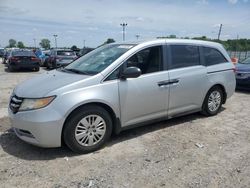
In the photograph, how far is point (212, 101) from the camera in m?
6.04

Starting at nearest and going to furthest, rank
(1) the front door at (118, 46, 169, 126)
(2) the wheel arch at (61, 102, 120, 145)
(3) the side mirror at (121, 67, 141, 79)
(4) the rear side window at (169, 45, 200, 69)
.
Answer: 1. (2) the wheel arch at (61, 102, 120, 145)
2. (3) the side mirror at (121, 67, 141, 79)
3. (1) the front door at (118, 46, 169, 126)
4. (4) the rear side window at (169, 45, 200, 69)

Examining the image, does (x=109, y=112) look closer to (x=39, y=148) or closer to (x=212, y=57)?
(x=39, y=148)

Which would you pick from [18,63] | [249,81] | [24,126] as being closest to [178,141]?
[24,126]

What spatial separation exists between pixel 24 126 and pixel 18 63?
14514 millimetres

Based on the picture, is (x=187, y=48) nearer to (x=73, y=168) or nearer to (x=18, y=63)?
(x=73, y=168)

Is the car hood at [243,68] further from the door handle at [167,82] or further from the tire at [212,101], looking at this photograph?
the door handle at [167,82]

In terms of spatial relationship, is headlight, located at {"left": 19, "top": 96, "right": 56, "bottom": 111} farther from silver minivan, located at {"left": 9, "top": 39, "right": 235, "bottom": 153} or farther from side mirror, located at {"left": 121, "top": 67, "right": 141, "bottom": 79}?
side mirror, located at {"left": 121, "top": 67, "right": 141, "bottom": 79}

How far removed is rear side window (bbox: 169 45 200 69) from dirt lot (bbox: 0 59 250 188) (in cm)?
123

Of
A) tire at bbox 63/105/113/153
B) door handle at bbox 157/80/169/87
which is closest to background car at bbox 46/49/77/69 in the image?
door handle at bbox 157/80/169/87

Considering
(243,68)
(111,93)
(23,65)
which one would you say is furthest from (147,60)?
(23,65)

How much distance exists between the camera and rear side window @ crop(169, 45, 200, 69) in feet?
16.9

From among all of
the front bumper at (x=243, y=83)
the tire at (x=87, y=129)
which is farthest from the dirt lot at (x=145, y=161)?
the front bumper at (x=243, y=83)

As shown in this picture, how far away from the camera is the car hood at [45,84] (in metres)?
4.04

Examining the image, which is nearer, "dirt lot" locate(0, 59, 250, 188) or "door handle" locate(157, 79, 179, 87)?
"dirt lot" locate(0, 59, 250, 188)
